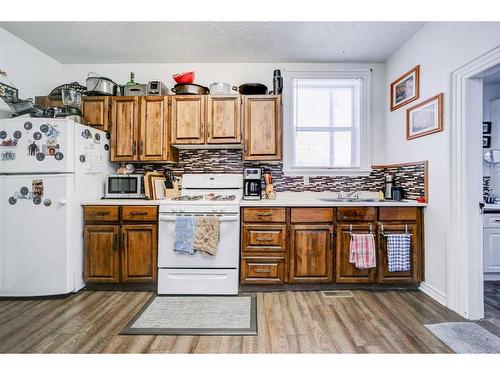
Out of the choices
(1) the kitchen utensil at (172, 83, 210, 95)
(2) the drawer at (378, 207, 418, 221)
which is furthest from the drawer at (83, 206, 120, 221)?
(2) the drawer at (378, 207, 418, 221)

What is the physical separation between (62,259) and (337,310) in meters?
2.63

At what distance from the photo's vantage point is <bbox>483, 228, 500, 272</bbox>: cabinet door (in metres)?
2.86

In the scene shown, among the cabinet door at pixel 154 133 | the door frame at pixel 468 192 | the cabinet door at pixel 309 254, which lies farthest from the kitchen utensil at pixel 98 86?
the door frame at pixel 468 192

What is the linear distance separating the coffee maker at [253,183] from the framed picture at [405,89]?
1835 mm

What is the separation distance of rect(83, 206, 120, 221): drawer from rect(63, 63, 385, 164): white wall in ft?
5.75

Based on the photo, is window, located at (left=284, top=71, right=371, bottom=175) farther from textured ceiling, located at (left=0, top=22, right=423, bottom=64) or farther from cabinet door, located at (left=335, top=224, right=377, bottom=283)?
cabinet door, located at (left=335, top=224, right=377, bottom=283)

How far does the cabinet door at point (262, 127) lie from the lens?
300cm

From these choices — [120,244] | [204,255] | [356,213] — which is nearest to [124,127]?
[120,244]

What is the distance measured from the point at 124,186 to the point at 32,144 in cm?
89

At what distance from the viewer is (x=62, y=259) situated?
97.3 inches

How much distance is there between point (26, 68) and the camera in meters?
2.93

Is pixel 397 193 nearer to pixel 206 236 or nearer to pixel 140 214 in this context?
pixel 206 236

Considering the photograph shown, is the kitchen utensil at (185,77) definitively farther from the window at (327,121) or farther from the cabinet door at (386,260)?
the cabinet door at (386,260)
